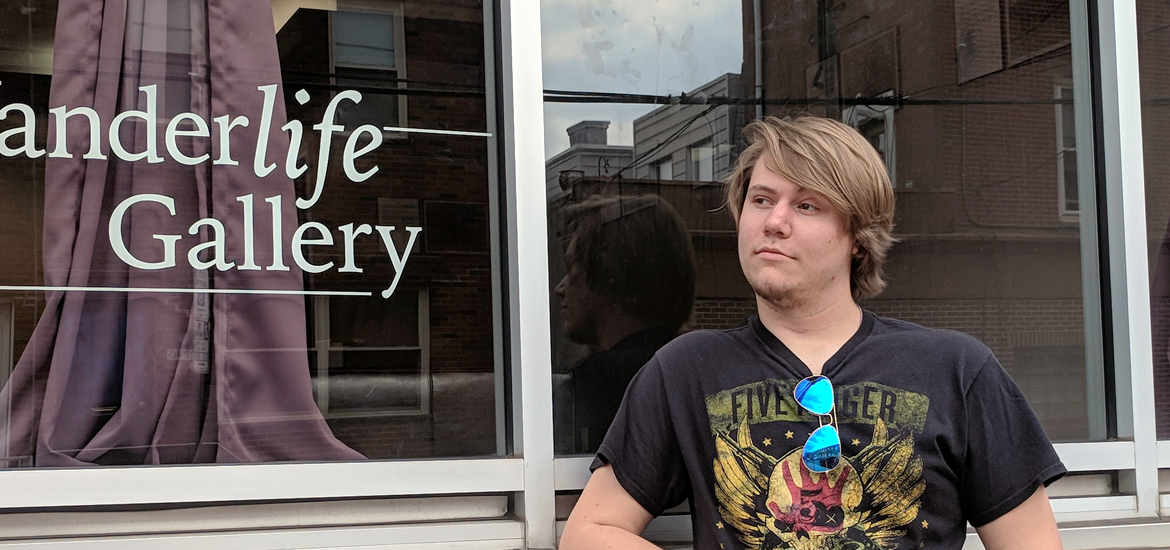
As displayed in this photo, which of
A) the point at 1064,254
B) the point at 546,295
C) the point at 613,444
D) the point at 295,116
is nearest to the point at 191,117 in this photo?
the point at 295,116

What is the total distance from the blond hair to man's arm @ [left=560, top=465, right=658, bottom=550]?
677mm

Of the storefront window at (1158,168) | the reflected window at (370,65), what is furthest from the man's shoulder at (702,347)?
the storefront window at (1158,168)

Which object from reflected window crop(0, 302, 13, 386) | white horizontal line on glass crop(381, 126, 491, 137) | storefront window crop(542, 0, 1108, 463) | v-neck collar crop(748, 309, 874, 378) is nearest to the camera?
v-neck collar crop(748, 309, 874, 378)

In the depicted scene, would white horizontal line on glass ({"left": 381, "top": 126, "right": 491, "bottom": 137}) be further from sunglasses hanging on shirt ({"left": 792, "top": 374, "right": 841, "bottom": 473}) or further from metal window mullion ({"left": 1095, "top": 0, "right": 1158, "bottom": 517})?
metal window mullion ({"left": 1095, "top": 0, "right": 1158, "bottom": 517})

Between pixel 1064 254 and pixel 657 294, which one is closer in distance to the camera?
pixel 657 294

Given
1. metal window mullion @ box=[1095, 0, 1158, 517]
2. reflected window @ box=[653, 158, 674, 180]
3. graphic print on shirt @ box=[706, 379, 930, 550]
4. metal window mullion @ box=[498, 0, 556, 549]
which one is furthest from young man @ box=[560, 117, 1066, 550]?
metal window mullion @ box=[1095, 0, 1158, 517]

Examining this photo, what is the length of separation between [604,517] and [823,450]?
17.9 inches

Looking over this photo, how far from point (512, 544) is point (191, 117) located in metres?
1.22

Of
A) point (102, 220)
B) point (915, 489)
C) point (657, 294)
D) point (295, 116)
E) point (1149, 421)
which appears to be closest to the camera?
point (915, 489)

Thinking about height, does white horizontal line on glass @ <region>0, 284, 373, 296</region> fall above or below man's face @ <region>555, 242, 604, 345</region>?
above

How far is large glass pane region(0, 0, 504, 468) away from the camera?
2.12 metres

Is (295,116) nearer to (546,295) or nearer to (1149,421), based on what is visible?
(546,295)

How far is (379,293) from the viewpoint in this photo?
7.57 feet

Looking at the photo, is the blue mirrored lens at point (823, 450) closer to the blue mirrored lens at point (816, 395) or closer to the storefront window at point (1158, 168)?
the blue mirrored lens at point (816, 395)
